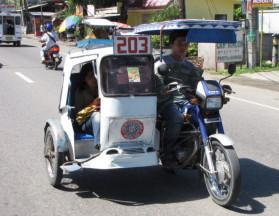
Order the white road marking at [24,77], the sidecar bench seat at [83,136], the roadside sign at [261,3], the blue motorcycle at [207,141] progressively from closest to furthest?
the blue motorcycle at [207,141] < the sidecar bench seat at [83,136] < the white road marking at [24,77] < the roadside sign at [261,3]

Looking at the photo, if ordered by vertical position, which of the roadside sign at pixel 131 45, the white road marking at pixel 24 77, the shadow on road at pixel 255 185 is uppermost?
the roadside sign at pixel 131 45

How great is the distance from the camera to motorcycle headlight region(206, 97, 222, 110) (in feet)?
17.8

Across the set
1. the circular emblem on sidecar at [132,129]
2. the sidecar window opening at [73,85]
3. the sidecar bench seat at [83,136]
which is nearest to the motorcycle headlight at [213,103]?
the circular emblem on sidecar at [132,129]

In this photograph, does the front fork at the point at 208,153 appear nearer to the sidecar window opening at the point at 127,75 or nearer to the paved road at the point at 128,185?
the paved road at the point at 128,185

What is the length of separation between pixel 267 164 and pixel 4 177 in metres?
3.28

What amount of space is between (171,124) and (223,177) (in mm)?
825

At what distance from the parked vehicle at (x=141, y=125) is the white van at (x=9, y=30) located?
3271 centimetres

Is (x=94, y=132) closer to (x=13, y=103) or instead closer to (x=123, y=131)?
(x=123, y=131)

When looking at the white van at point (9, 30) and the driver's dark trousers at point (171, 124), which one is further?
the white van at point (9, 30)

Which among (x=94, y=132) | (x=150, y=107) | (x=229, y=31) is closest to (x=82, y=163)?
(x=94, y=132)

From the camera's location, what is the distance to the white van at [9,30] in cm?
3725

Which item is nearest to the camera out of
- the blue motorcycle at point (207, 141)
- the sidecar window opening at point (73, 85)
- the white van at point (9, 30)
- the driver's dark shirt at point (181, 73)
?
the blue motorcycle at point (207, 141)

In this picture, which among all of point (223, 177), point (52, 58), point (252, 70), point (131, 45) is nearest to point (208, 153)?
point (223, 177)

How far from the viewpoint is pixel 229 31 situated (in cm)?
605
